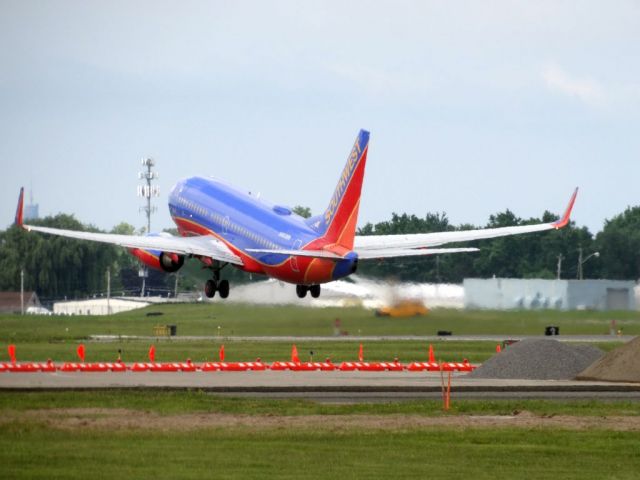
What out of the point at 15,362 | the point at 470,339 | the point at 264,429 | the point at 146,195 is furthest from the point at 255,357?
the point at 146,195

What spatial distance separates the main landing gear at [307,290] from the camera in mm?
93938

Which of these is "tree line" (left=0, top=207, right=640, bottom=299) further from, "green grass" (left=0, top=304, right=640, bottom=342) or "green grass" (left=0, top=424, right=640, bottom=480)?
"green grass" (left=0, top=424, right=640, bottom=480)

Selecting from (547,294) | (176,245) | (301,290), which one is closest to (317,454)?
(301,290)

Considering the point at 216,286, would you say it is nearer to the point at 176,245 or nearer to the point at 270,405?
the point at 176,245

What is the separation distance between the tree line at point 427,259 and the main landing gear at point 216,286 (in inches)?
57.7

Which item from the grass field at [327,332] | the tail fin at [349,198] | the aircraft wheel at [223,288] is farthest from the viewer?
the aircraft wheel at [223,288]

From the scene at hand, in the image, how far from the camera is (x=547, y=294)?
102438 mm

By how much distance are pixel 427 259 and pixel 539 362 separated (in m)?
32.0

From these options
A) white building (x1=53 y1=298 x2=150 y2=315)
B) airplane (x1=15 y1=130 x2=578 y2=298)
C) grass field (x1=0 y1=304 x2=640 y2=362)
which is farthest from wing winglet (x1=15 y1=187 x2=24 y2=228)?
white building (x1=53 y1=298 x2=150 y2=315)

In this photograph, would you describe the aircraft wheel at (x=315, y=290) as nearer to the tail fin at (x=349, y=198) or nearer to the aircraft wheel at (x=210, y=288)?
the aircraft wheel at (x=210, y=288)

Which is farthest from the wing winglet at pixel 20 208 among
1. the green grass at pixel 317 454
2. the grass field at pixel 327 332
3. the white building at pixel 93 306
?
the white building at pixel 93 306

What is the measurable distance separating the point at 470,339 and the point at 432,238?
699 inches

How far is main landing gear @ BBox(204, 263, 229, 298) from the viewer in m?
97.8

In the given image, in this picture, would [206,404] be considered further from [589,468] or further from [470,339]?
[470,339]
